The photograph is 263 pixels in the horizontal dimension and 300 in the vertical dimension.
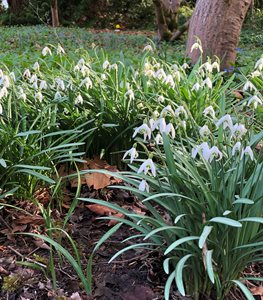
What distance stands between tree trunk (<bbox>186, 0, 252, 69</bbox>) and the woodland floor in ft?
10.6

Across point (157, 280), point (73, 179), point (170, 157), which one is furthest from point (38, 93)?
point (157, 280)

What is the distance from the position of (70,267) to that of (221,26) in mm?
3900

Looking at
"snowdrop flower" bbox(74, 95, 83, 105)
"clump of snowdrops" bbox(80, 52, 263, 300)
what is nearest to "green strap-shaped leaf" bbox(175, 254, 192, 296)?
"clump of snowdrops" bbox(80, 52, 263, 300)

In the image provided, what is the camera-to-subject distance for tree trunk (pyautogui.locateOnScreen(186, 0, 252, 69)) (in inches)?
201

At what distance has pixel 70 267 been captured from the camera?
1976 mm

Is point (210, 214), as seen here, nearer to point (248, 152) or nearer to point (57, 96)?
point (248, 152)

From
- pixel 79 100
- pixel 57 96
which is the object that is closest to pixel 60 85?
pixel 57 96

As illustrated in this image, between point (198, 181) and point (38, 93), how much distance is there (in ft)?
4.00

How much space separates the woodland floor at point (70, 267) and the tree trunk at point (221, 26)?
324 centimetres

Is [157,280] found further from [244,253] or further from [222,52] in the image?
Answer: [222,52]

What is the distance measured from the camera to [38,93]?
260 cm

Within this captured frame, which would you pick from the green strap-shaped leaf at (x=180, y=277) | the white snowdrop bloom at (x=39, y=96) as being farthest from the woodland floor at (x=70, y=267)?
the white snowdrop bloom at (x=39, y=96)

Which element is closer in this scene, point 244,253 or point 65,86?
point 244,253

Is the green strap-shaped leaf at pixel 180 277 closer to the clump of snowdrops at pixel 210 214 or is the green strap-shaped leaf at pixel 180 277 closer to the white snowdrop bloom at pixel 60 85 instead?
the clump of snowdrops at pixel 210 214
